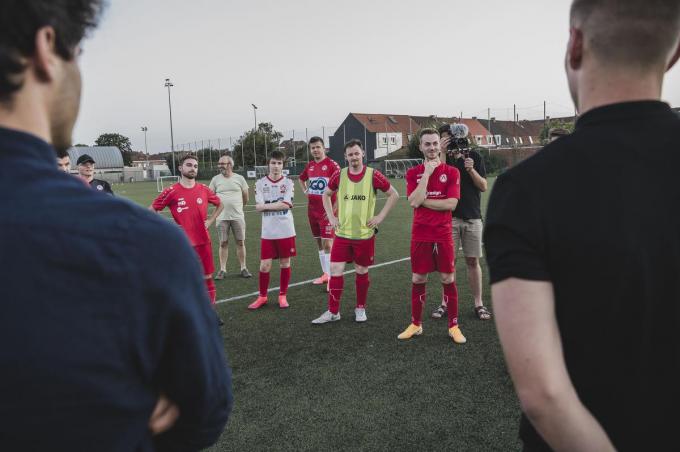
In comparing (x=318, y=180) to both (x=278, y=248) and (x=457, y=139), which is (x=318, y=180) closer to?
(x=278, y=248)

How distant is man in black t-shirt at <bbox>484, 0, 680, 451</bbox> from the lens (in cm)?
114

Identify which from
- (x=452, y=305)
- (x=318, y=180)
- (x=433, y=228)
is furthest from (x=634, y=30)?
(x=318, y=180)

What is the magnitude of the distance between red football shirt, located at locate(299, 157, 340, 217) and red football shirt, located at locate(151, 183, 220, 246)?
230 cm

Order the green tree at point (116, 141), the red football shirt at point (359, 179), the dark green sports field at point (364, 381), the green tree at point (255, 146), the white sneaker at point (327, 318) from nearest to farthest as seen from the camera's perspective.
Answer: the dark green sports field at point (364, 381)
the white sneaker at point (327, 318)
the red football shirt at point (359, 179)
the green tree at point (255, 146)
the green tree at point (116, 141)

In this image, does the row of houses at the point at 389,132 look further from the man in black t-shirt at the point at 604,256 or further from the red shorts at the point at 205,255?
the man in black t-shirt at the point at 604,256

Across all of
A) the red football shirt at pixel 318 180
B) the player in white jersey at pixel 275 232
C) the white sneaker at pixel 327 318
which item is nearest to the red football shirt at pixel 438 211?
the white sneaker at pixel 327 318

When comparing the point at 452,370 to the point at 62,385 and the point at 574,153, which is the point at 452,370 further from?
the point at 62,385

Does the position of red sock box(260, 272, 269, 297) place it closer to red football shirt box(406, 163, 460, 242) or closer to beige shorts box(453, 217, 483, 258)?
red football shirt box(406, 163, 460, 242)

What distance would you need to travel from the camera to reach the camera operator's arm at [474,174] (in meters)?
5.77

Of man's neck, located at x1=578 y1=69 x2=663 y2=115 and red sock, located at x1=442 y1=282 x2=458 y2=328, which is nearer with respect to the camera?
man's neck, located at x1=578 y1=69 x2=663 y2=115

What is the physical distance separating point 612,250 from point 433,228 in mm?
4197

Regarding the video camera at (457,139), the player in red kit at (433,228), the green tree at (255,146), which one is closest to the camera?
the player in red kit at (433,228)

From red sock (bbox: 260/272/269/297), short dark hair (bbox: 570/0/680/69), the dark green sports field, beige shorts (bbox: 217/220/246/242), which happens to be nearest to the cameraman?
the dark green sports field

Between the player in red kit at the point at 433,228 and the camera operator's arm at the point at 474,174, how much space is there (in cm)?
50
